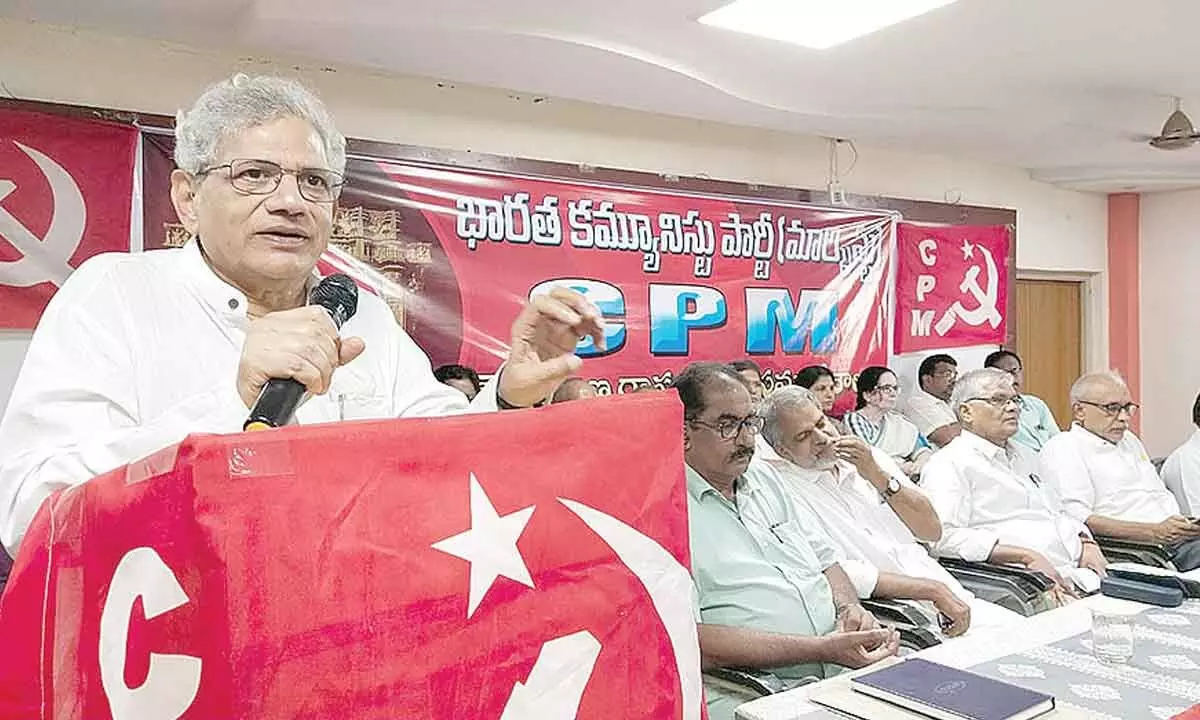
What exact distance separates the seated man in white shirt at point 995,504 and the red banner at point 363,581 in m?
2.33

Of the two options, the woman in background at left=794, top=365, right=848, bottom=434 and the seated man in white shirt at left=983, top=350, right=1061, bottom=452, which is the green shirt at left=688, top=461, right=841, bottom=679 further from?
the seated man in white shirt at left=983, top=350, right=1061, bottom=452

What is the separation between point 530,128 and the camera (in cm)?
409

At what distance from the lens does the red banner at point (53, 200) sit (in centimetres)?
292

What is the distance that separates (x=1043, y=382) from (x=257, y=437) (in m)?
6.78

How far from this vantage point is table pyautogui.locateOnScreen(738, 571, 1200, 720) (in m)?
1.53

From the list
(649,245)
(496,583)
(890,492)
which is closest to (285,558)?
(496,583)

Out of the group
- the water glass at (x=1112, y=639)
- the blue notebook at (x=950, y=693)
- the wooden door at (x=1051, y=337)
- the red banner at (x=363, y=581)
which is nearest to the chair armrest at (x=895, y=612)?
the water glass at (x=1112, y=639)

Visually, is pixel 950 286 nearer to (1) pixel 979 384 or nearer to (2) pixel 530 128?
(1) pixel 979 384

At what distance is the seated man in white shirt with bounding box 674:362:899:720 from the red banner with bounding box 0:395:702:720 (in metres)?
1.03

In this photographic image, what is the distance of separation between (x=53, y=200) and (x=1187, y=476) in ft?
15.1

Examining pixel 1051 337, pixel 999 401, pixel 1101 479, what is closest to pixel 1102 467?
pixel 1101 479

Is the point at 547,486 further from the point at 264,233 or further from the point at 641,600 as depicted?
the point at 264,233

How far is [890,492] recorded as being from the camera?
283 centimetres

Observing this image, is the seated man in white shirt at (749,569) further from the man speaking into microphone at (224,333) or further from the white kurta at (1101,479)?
the white kurta at (1101,479)
